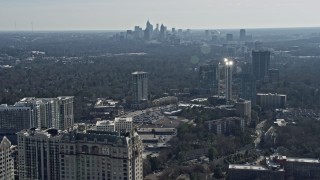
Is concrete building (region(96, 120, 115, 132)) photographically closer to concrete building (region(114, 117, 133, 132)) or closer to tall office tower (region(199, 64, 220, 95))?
concrete building (region(114, 117, 133, 132))

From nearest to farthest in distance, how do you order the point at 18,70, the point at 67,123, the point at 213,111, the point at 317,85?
1. the point at 67,123
2. the point at 213,111
3. the point at 317,85
4. the point at 18,70

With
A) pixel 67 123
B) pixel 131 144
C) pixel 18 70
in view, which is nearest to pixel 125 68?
pixel 18 70

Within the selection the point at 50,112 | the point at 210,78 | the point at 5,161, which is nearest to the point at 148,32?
the point at 210,78

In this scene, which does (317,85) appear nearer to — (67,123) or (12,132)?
(67,123)

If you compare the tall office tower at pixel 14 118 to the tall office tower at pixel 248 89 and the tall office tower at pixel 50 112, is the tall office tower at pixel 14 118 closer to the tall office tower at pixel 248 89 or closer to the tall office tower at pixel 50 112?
the tall office tower at pixel 50 112

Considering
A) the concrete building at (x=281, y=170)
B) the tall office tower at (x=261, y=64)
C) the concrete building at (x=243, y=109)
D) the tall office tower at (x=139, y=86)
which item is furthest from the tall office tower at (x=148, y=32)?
the concrete building at (x=281, y=170)

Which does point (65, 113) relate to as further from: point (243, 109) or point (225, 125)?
point (243, 109)

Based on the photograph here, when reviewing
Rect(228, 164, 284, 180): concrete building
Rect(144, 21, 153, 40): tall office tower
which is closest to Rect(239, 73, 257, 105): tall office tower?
Rect(228, 164, 284, 180): concrete building
